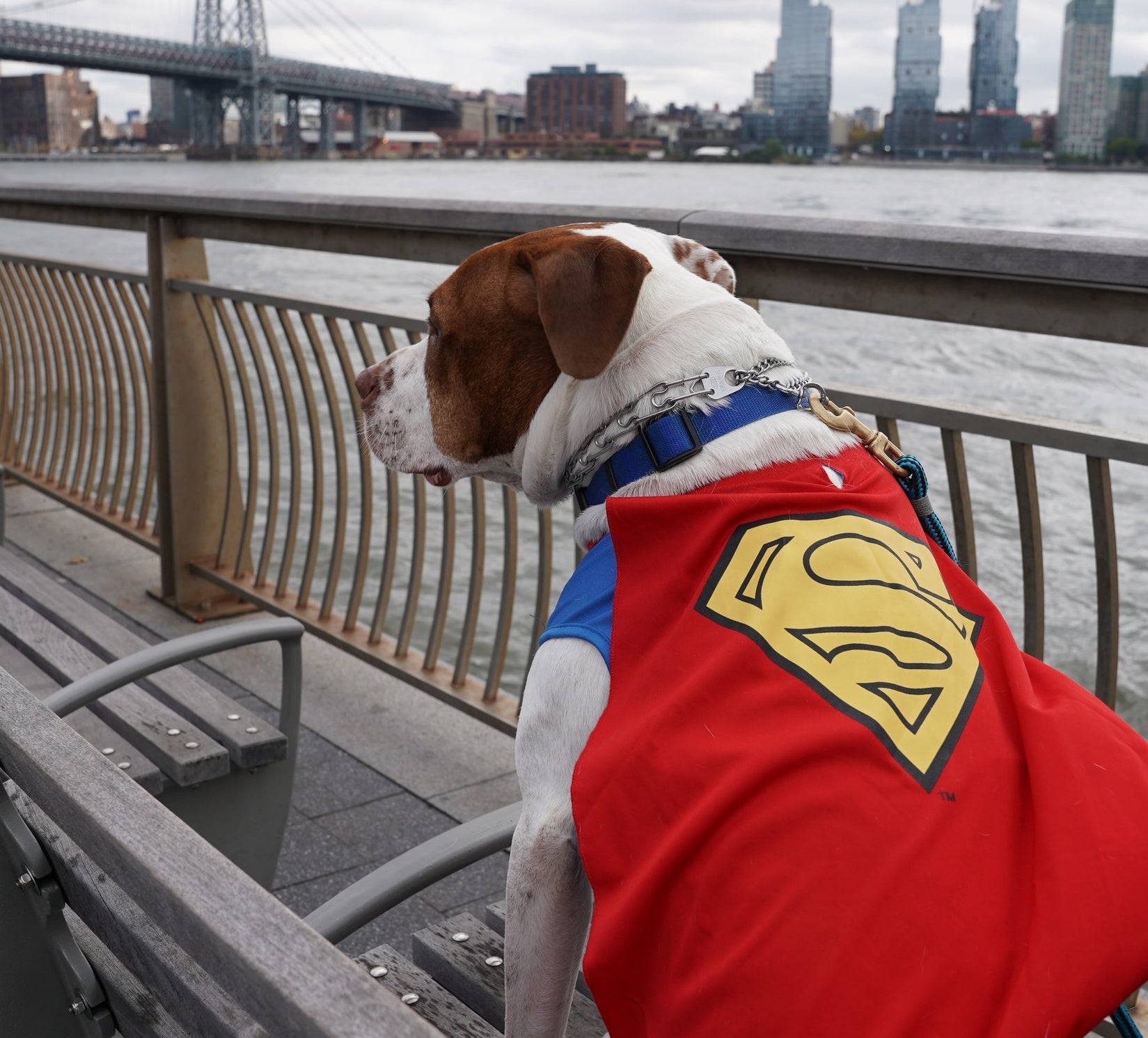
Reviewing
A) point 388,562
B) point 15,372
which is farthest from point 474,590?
point 15,372

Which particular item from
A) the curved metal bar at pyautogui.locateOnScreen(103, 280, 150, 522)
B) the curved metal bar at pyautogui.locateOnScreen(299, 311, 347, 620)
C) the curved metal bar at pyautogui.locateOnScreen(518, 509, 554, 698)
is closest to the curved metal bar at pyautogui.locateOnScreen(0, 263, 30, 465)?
the curved metal bar at pyautogui.locateOnScreen(103, 280, 150, 522)

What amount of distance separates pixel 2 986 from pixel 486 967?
0.73 m

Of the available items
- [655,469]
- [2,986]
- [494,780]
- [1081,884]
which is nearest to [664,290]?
[655,469]

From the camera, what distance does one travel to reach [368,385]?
2.39m

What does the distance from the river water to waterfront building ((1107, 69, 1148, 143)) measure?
1498 millimetres

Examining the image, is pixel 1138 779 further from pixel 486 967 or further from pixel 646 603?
pixel 486 967

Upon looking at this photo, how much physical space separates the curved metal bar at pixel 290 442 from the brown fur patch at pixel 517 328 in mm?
2578

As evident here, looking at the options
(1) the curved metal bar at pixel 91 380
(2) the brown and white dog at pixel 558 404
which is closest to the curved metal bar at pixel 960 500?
(2) the brown and white dog at pixel 558 404

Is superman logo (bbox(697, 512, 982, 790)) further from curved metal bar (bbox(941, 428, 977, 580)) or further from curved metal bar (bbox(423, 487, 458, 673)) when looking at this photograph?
curved metal bar (bbox(423, 487, 458, 673))

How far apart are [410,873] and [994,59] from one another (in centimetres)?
1971

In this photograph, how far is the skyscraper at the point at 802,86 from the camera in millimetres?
23891

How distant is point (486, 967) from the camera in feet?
6.40

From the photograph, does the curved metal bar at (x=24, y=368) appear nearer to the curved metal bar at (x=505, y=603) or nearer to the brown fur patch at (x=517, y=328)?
the curved metal bar at (x=505, y=603)

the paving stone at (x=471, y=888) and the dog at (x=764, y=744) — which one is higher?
the dog at (x=764, y=744)
